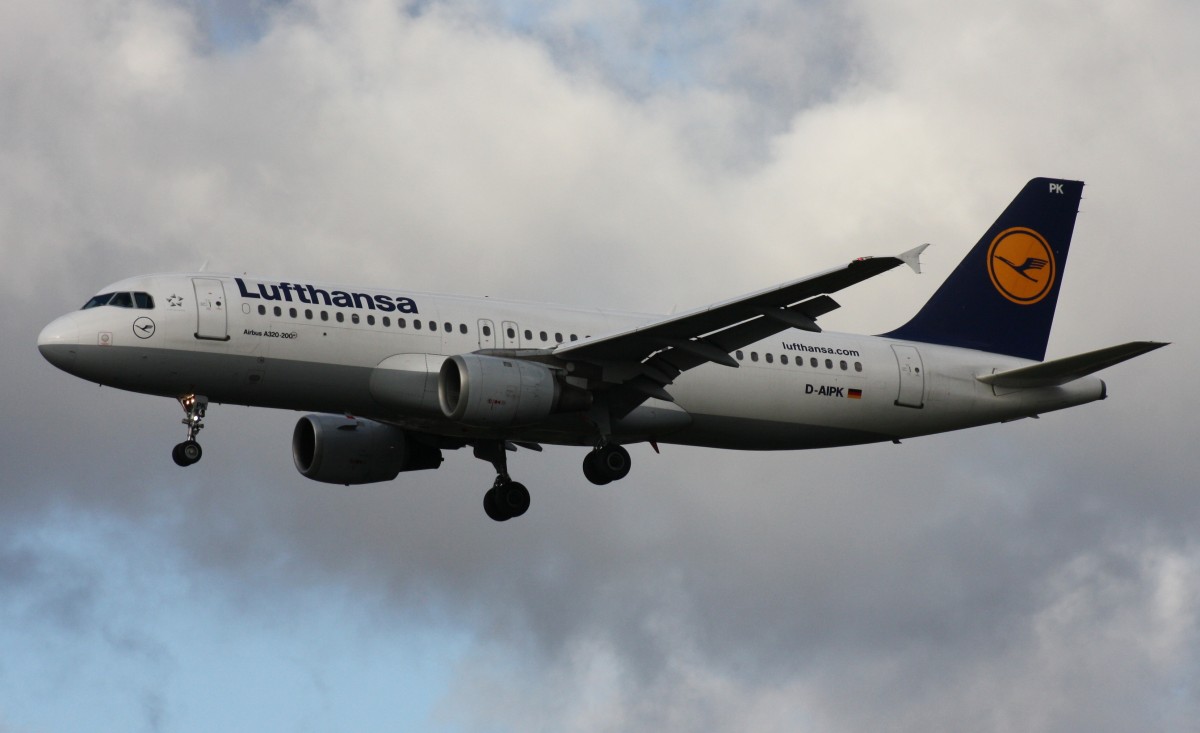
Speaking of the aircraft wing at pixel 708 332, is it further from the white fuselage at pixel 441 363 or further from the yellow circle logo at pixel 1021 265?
the yellow circle logo at pixel 1021 265


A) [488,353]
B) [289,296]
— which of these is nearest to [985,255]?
[488,353]

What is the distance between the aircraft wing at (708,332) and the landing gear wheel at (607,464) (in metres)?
1.44

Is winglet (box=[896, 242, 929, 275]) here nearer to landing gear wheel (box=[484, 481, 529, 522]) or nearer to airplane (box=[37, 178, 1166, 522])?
airplane (box=[37, 178, 1166, 522])

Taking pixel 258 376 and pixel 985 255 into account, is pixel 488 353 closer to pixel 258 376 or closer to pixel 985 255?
pixel 258 376

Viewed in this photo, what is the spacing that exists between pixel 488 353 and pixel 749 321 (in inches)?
236

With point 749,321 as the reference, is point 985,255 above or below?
above

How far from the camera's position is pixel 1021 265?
48750 millimetres

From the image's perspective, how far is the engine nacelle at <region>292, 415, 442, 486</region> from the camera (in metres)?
44.7

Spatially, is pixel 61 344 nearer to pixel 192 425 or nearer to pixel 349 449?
pixel 192 425

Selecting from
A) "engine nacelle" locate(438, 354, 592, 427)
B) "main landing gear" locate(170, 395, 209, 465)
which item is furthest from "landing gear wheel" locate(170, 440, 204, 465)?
"engine nacelle" locate(438, 354, 592, 427)

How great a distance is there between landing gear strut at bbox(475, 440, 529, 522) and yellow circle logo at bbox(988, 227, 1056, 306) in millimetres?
14015

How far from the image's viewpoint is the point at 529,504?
1780 inches

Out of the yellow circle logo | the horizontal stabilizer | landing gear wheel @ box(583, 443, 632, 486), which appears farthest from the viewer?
the yellow circle logo

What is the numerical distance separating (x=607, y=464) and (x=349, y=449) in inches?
284
